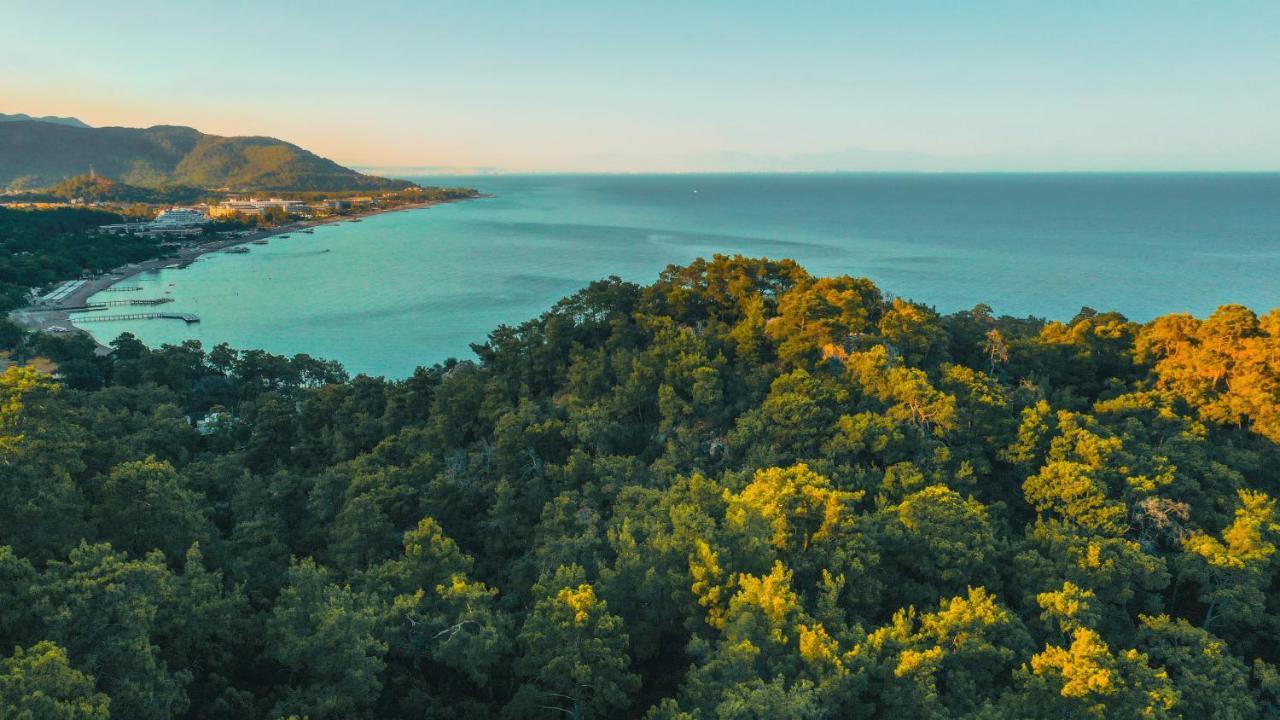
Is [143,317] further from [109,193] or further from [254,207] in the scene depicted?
[109,193]

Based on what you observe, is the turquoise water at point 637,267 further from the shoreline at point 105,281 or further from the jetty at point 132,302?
the jetty at point 132,302

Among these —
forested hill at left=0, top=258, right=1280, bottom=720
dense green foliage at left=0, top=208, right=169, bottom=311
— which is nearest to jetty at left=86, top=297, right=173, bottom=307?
dense green foliage at left=0, top=208, right=169, bottom=311

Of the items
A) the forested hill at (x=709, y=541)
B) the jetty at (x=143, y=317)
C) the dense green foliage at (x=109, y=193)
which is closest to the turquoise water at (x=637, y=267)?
the jetty at (x=143, y=317)

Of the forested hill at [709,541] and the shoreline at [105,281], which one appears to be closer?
the forested hill at [709,541]

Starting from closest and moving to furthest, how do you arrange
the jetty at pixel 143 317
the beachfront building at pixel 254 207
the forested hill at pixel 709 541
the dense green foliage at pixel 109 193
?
the forested hill at pixel 709 541, the jetty at pixel 143 317, the beachfront building at pixel 254 207, the dense green foliage at pixel 109 193

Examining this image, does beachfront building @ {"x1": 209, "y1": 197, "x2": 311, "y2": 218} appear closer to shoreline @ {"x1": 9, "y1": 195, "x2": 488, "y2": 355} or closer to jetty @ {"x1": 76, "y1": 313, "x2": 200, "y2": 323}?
shoreline @ {"x1": 9, "y1": 195, "x2": 488, "y2": 355}
